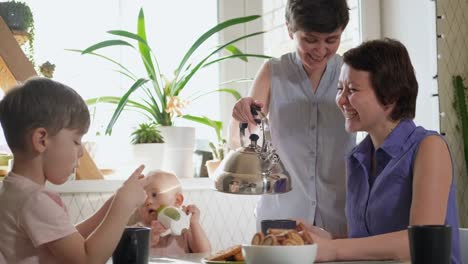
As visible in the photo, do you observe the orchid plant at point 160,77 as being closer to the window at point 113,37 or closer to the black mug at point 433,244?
the window at point 113,37

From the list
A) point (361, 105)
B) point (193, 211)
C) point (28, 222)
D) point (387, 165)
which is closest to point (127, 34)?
point (193, 211)

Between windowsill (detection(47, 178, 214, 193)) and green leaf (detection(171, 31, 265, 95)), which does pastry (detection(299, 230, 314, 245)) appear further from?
green leaf (detection(171, 31, 265, 95))

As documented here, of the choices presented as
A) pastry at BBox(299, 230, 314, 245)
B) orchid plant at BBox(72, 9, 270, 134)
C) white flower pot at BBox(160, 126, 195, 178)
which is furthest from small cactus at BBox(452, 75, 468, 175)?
pastry at BBox(299, 230, 314, 245)

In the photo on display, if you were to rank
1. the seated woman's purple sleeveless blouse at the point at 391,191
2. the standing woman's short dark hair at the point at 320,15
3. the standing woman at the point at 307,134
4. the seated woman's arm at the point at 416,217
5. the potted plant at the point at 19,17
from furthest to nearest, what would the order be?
the potted plant at the point at 19,17, the standing woman at the point at 307,134, the standing woman's short dark hair at the point at 320,15, the seated woman's purple sleeveless blouse at the point at 391,191, the seated woman's arm at the point at 416,217

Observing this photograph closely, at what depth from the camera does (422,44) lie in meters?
3.29

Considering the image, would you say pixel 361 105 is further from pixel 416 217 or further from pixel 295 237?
pixel 295 237

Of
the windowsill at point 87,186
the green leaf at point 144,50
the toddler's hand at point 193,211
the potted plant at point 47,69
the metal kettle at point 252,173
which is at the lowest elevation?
the toddler's hand at point 193,211

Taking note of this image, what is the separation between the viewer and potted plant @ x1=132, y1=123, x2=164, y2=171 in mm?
2857

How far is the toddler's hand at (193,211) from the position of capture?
8.79 ft

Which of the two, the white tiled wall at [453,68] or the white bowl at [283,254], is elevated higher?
the white tiled wall at [453,68]

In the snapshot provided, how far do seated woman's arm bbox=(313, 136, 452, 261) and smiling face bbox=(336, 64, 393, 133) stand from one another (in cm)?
19

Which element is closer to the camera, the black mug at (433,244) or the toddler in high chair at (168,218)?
the black mug at (433,244)

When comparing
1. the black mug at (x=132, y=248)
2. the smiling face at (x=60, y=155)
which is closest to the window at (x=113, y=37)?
the smiling face at (x=60, y=155)

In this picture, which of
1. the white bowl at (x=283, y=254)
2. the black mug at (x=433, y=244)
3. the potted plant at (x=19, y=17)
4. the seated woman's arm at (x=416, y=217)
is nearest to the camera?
the black mug at (x=433, y=244)
